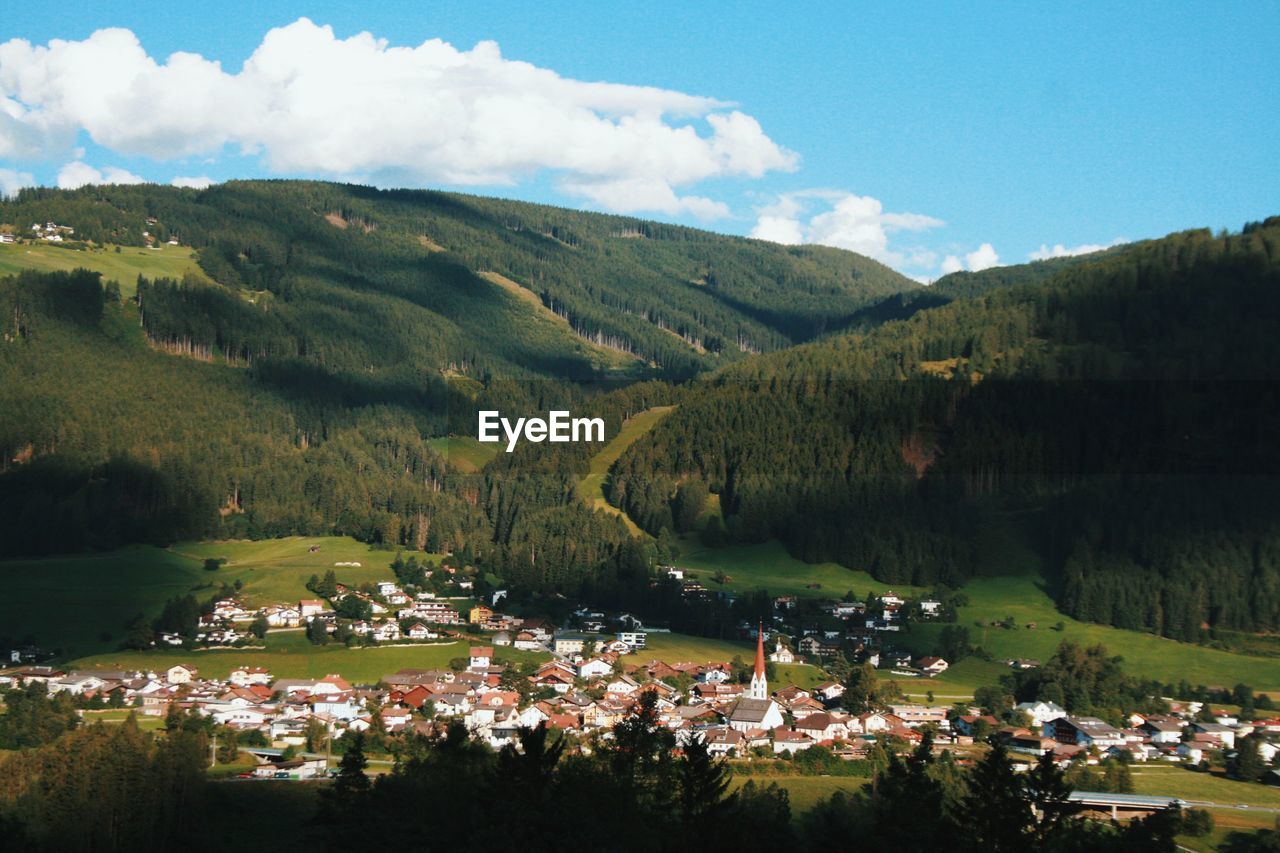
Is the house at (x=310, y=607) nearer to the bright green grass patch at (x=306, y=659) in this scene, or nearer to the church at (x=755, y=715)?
the bright green grass patch at (x=306, y=659)

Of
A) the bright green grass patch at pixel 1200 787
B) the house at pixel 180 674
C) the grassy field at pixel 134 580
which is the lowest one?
the bright green grass patch at pixel 1200 787

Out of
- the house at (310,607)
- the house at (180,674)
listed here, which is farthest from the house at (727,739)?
the house at (310,607)

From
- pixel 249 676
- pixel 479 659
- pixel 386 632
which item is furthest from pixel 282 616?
pixel 479 659

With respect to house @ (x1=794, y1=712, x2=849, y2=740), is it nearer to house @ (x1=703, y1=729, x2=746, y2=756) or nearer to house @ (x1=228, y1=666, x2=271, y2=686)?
house @ (x1=703, y1=729, x2=746, y2=756)

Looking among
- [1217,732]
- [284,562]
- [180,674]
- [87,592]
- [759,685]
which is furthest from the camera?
[284,562]

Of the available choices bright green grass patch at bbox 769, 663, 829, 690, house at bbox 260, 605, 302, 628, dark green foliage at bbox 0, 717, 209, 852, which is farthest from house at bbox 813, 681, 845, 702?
dark green foliage at bbox 0, 717, 209, 852

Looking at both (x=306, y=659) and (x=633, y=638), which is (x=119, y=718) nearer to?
(x=306, y=659)
